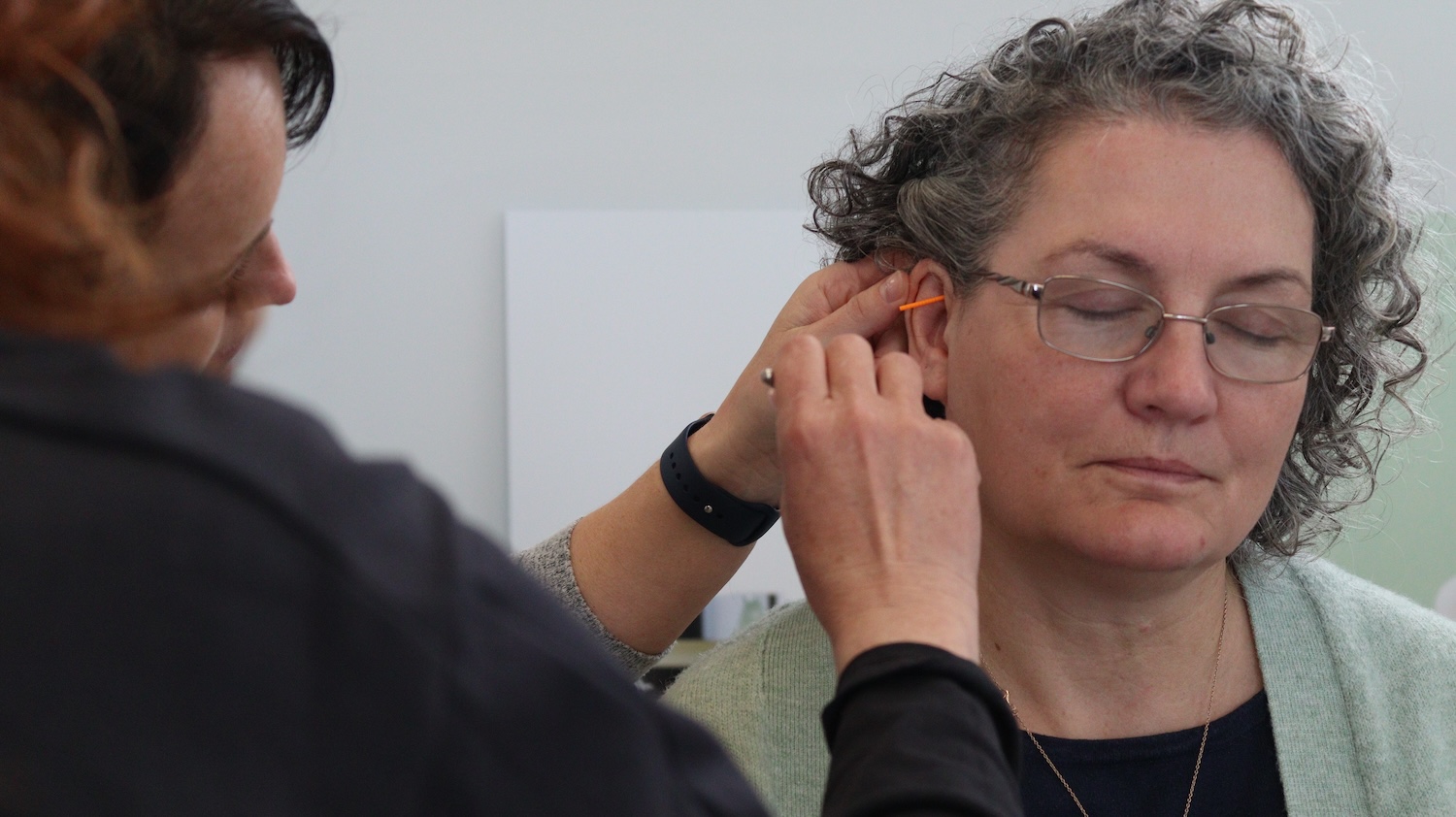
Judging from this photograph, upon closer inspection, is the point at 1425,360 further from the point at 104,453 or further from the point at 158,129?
the point at 104,453

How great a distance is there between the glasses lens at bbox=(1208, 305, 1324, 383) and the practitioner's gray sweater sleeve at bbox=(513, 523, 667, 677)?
731 millimetres

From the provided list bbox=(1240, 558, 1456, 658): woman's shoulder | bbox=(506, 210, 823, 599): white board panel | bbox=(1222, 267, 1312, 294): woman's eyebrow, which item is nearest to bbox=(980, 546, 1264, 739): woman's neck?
bbox=(1240, 558, 1456, 658): woman's shoulder

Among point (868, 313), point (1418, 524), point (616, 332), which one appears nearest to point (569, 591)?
point (868, 313)

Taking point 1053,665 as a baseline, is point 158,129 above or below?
above

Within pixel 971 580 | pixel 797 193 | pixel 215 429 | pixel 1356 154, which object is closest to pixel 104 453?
pixel 215 429

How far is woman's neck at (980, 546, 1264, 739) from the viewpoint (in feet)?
4.68

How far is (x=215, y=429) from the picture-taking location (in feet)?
1.64

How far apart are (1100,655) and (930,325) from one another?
0.42 m

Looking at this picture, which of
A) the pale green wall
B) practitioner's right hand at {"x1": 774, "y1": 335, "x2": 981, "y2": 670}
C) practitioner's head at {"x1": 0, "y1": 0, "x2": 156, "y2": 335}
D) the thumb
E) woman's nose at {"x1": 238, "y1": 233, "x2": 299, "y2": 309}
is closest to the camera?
practitioner's head at {"x1": 0, "y1": 0, "x2": 156, "y2": 335}

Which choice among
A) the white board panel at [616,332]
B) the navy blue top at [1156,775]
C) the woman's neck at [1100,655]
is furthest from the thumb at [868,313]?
the white board panel at [616,332]

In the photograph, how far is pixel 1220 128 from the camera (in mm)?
1380

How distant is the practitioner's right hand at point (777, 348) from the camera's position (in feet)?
4.76

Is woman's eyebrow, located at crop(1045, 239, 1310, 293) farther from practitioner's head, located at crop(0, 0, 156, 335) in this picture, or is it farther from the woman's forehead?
practitioner's head, located at crop(0, 0, 156, 335)

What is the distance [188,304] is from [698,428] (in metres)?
0.99
